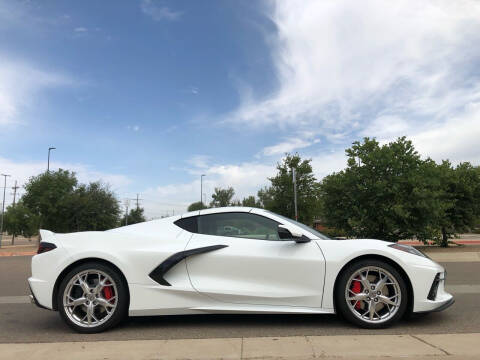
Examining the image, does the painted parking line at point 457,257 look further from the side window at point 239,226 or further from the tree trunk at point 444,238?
the side window at point 239,226

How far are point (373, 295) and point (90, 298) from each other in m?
2.94

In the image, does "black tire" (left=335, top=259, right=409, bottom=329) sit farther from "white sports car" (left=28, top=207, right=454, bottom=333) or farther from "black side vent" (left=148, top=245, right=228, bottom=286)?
"black side vent" (left=148, top=245, right=228, bottom=286)

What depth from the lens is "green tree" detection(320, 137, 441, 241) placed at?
13273 mm

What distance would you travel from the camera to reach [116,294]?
411 centimetres

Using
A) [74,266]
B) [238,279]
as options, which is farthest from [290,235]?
[74,266]

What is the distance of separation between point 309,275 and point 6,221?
225 feet

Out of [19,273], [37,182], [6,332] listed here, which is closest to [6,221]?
[37,182]

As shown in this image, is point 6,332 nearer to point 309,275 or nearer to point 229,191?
point 309,275

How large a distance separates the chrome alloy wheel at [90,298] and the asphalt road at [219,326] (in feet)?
0.58

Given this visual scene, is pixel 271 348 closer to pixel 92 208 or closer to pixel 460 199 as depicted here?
pixel 460 199

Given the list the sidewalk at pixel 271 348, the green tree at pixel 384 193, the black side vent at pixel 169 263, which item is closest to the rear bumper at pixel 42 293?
the sidewalk at pixel 271 348

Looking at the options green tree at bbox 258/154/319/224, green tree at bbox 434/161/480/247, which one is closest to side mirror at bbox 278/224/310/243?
green tree at bbox 434/161/480/247

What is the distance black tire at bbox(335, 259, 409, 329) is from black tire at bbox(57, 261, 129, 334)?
7.34 ft

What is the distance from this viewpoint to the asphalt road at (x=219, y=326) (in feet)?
12.9
